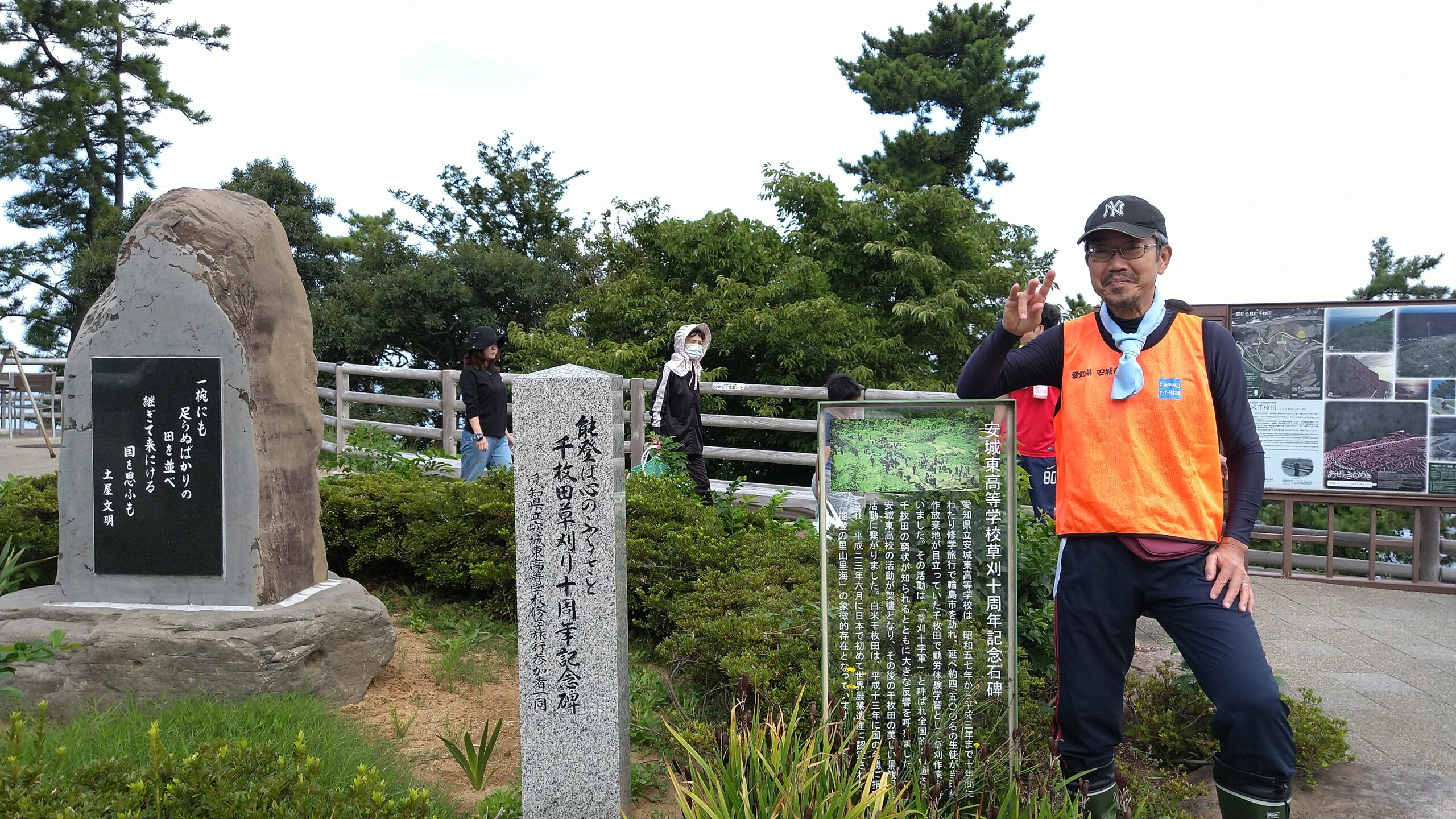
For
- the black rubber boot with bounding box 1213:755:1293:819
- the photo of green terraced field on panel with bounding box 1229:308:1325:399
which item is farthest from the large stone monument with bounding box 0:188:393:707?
the photo of green terraced field on panel with bounding box 1229:308:1325:399

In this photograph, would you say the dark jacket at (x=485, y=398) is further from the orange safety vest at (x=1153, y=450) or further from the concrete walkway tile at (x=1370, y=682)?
the concrete walkway tile at (x=1370, y=682)

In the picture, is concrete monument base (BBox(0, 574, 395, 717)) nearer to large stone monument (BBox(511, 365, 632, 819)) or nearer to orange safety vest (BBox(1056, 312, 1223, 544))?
large stone monument (BBox(511, 365, 632, 819))

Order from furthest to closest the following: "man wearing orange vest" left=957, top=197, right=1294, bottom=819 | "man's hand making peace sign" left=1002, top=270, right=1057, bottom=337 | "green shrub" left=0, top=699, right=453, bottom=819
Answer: "man's hand making peace sign" left=1002, top=270, right=1057, bottom=337 → "man wearing orange vest" left=957, top=197, right=1294, bottom=819 → "green shrub" left=0, top=699, right=453, bottom=819

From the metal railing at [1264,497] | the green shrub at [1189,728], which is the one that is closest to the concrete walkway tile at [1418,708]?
the green shrub at [1189,728]

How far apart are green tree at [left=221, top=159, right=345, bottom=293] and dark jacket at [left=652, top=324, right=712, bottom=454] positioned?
1643 cm

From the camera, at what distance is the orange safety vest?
97.3 inches

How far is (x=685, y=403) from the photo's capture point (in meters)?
6.86

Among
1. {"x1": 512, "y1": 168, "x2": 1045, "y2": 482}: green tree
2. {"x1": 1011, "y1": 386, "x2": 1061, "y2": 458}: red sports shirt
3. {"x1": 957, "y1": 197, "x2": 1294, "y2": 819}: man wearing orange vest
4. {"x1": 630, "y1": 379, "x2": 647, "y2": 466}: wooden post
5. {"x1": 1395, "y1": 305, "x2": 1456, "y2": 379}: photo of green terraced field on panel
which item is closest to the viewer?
{"x1": 957, "y1": 197, "x2": 1294, "y2": 819}: man wearing orange vest

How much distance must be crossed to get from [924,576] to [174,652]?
3.00 m

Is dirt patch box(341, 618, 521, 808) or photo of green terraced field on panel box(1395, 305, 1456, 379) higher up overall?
photo of green terraced field on panel box(1395, 305, 1456, 379)

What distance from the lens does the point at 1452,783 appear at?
3.52 meters

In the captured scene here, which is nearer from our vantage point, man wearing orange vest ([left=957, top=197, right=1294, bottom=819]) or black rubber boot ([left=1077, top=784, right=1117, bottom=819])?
man wearing orange vest ([left=957, top=197, right=1294, bottom=819])

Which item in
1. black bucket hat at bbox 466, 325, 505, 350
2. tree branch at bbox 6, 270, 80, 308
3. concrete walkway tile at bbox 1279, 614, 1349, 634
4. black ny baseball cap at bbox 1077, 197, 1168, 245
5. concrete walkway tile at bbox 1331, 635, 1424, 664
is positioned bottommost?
concrete walkway tile at bbox 1331, 635, 1424, 664

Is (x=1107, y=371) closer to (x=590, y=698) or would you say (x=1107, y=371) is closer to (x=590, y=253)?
(x=590, y=698)
